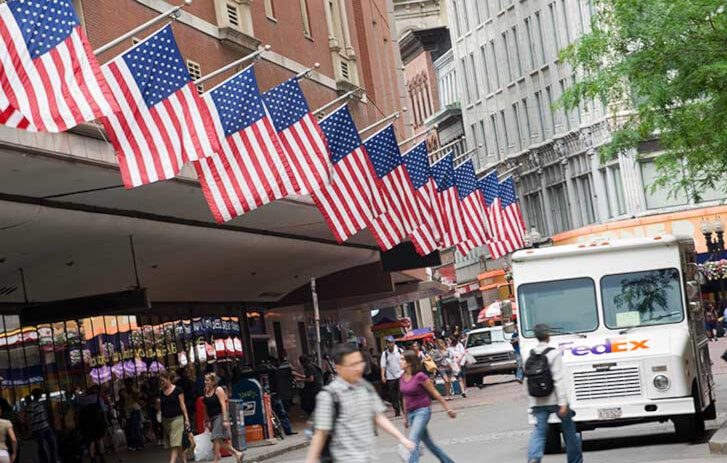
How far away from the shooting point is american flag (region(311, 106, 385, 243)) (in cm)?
2794

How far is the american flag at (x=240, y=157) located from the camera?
22.1 m

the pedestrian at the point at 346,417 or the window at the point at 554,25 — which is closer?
the pedestrian at the point at 346,417

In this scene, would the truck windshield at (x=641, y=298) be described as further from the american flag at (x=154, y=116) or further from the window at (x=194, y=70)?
the window at (x=194, y=70)

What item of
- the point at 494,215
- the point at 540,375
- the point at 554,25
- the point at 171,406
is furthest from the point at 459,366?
the point at 554,25

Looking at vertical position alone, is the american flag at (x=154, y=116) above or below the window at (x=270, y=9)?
below

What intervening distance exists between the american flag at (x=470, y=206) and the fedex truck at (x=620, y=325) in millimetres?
17907

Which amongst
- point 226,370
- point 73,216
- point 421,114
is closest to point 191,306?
point 226,370

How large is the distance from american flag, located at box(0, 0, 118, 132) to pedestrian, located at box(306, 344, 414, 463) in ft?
16.5

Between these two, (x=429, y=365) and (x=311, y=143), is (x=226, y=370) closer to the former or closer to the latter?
(x=429, y=365)

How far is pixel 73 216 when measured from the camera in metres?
27.1

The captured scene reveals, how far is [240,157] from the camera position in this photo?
2252 cm

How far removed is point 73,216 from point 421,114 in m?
84.5

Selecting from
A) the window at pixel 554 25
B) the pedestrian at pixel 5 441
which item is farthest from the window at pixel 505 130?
the pedestrian at pixel 5 441

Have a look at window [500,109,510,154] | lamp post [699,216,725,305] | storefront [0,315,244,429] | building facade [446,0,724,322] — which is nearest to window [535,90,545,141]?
building facade [446,0,724,322]
